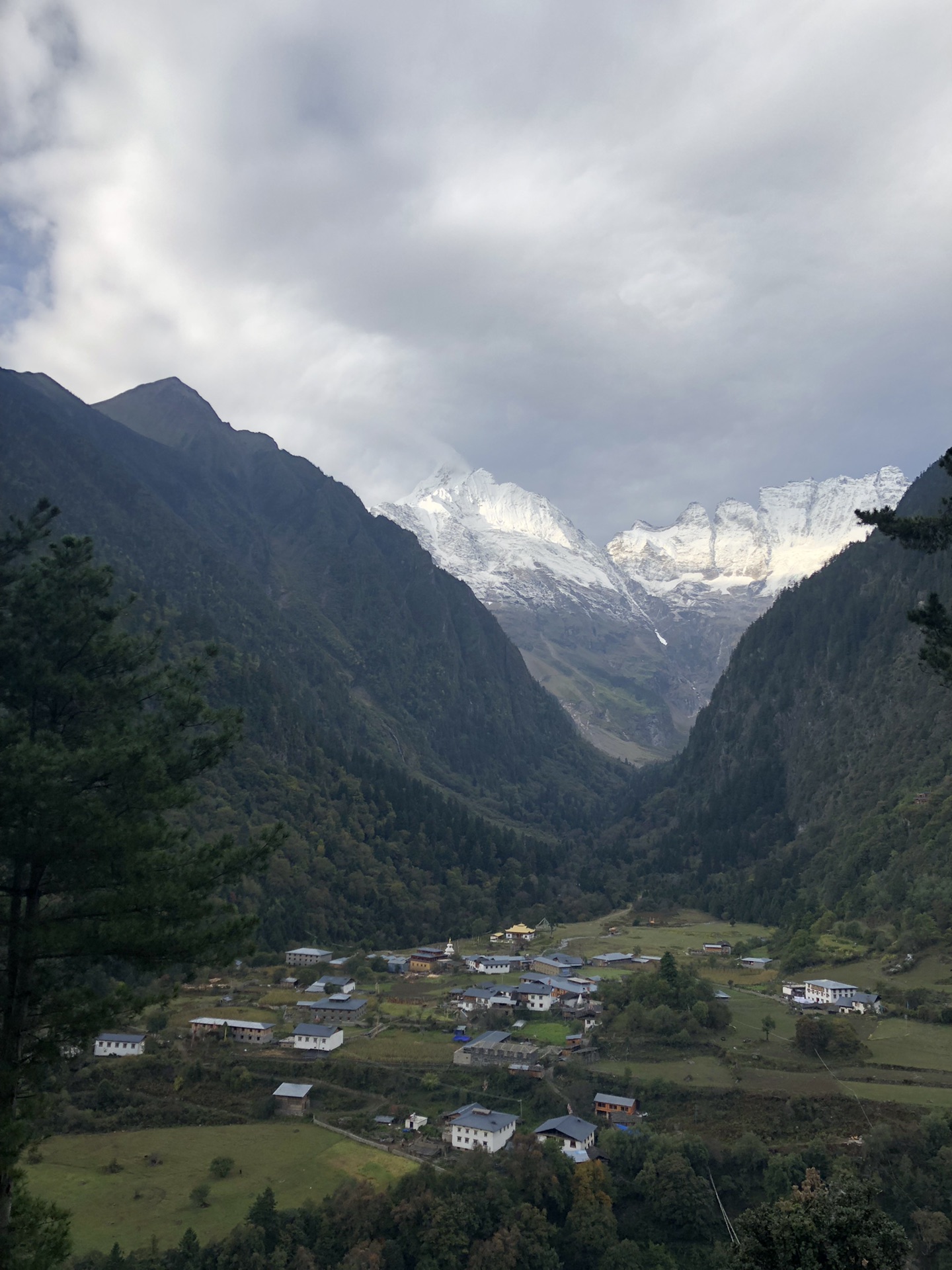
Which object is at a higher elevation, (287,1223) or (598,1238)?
(287,1223)

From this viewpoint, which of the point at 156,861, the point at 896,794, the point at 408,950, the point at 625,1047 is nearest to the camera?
the point at 156,861

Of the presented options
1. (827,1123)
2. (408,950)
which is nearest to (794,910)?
(408,950)

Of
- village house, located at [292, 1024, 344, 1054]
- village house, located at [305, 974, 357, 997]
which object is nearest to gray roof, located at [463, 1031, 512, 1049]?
village house, located at [292, 1024, 344, 1054]

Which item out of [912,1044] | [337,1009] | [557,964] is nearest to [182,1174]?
[337,1009]

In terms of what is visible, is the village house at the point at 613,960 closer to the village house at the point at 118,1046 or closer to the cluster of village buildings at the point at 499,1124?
the cluster of village buildings at the point at 499,1124

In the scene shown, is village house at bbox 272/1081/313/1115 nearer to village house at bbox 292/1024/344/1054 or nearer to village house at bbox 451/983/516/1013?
village house at bbox 292/1024/344/1054

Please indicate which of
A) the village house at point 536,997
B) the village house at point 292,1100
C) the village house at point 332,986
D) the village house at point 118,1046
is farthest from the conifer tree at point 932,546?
the village house at point 332,986

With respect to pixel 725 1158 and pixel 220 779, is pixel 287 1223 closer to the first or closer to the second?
pixel 725 1158
